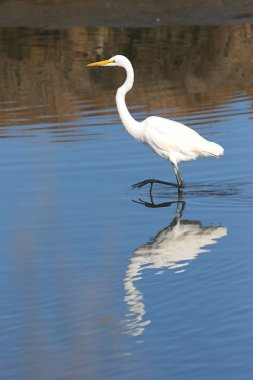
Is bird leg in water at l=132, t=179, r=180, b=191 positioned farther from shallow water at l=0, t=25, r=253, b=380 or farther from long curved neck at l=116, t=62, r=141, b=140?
long curved neck at l=116, t=62, r=141, b=140

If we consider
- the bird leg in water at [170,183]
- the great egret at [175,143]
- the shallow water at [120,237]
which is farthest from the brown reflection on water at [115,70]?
the bird leg in water at [170,183]

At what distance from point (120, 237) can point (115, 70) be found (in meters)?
12.1

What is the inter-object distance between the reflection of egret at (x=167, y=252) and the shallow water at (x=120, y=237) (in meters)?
0.01

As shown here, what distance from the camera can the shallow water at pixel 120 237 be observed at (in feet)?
22.0

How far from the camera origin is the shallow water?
6.70 metres

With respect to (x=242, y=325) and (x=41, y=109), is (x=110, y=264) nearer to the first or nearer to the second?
(x=242, y=325)

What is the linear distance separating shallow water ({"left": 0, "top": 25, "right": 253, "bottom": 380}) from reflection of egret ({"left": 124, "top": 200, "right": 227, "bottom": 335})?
0.05ft

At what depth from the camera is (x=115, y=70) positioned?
21.5m

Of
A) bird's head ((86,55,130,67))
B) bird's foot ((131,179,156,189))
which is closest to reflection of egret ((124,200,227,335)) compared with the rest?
bird's foot ((131,179,156,189))

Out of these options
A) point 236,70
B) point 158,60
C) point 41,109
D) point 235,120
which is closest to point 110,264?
point 235,120

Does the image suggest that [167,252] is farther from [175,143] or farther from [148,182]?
[175,143]

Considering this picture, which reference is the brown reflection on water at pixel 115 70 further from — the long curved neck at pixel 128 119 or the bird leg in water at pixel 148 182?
the bird leg in water at pixel 148 182

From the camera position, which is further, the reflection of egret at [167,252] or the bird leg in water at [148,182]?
the bird leg in water at [148,182]

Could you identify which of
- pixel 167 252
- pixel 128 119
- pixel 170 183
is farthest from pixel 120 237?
pixel 128 119
